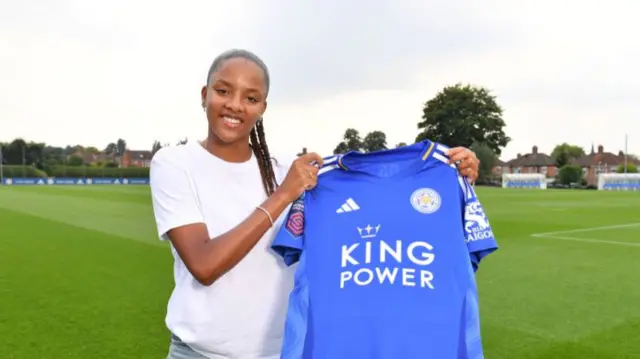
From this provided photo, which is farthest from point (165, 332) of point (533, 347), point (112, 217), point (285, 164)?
point (112, 217)

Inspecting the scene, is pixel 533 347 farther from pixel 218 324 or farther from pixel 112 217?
pixel 112 217

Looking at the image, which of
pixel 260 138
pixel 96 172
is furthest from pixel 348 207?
pixel 96 172

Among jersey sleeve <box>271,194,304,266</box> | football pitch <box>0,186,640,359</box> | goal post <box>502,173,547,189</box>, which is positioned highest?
jersey sleeve <box>271,194,304,266</box>

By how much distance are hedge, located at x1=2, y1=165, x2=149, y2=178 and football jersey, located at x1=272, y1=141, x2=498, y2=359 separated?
7457 centimetres

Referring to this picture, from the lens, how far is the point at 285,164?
8.28ft

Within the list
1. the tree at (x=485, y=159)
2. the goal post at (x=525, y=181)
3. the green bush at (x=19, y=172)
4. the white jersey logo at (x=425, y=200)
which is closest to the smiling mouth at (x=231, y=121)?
the white jersey logo at (x=425, y=200)

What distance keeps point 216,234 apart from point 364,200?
2.44 feet

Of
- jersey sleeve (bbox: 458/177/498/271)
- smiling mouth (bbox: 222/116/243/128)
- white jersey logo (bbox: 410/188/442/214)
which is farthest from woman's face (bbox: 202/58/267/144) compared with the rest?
jersey sleeve (bbox: 458/177/498/271)

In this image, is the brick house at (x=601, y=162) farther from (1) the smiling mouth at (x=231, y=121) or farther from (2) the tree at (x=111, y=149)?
(2) the tree at (x=111, y=149)

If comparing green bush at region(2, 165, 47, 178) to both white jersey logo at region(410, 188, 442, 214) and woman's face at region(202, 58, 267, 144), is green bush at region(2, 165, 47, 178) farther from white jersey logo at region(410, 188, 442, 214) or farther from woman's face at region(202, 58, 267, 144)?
white jersey logo at region(410, 188, 442, 214)

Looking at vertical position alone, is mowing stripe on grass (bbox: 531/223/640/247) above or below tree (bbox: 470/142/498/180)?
below

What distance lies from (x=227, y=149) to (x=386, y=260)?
840mm

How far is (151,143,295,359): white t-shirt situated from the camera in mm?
2145

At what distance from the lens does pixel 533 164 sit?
97.1 meters
